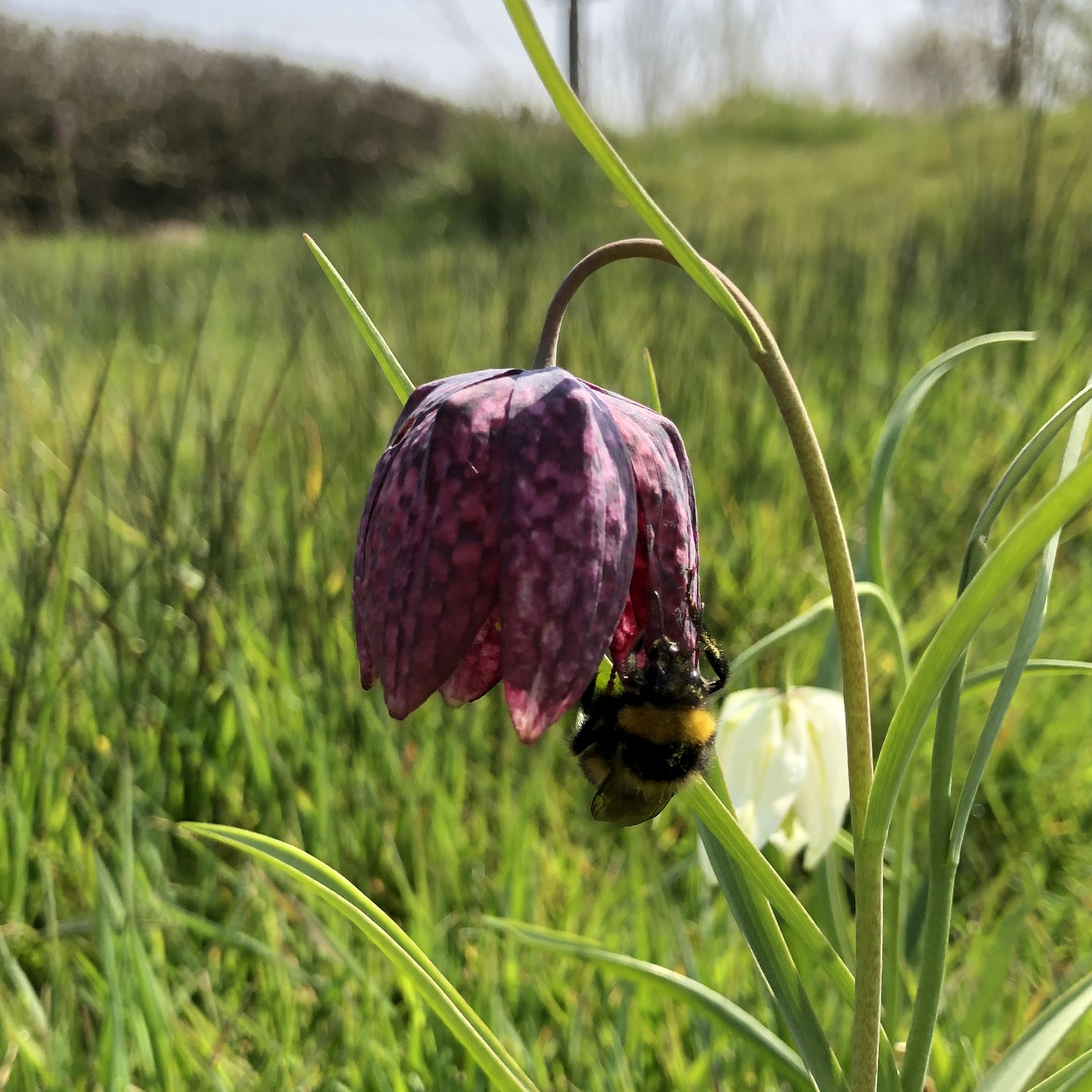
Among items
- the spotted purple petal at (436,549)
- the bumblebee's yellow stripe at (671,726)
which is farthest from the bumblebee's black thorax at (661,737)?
the spotted purple petal at (436,549)

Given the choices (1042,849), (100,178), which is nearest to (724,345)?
(1042,849)

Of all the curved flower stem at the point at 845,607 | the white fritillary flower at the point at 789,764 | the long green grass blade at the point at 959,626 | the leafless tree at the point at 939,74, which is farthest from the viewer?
the leafless tree at the point at 939,74

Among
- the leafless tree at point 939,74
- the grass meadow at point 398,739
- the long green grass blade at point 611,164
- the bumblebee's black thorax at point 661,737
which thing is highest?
the leafless tree at point 939,74

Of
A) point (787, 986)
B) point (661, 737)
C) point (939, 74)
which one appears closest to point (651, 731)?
point (661, 737)

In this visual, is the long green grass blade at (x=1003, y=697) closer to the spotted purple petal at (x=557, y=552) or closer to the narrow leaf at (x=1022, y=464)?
the narrow leaf at (x=1022, y=464)

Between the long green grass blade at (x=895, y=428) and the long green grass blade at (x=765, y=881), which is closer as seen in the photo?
the long green grass blade at (x=765, y=881)

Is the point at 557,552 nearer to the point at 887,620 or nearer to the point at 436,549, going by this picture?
the point at 436,549

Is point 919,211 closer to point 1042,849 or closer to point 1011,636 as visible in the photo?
point 1011,636
